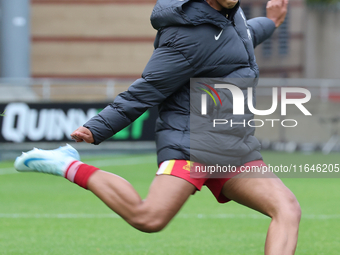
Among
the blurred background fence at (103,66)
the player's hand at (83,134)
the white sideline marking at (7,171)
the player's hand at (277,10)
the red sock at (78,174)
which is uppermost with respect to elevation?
the player's hand at (277,10)

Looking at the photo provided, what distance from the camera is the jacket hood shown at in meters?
3.46

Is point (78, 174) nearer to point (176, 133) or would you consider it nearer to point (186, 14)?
point (176, 133)

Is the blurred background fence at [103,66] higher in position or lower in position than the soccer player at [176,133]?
lower

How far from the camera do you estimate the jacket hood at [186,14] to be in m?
3.46

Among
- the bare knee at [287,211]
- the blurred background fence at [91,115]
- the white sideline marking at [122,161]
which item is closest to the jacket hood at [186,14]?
the bare knee at [287,211]

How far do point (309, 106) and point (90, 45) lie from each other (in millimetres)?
8052

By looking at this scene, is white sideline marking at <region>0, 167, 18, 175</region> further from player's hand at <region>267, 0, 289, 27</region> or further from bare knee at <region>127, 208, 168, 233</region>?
bare knee at <region>127, 208, 168, 233</region>

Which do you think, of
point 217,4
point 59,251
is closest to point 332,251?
point 59,251

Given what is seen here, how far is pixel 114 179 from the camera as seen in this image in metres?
3.60

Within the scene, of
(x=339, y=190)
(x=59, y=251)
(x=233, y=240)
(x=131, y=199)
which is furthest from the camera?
(x=339, y=190)

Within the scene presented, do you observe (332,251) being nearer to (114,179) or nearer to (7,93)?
(114,179)

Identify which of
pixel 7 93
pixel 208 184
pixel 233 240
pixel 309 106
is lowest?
pixel 309 106

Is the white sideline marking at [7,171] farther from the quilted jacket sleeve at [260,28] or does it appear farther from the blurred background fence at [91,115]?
the quilted jacket sleeve at [260,28]

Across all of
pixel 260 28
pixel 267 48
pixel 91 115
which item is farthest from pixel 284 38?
pixel 260 28
